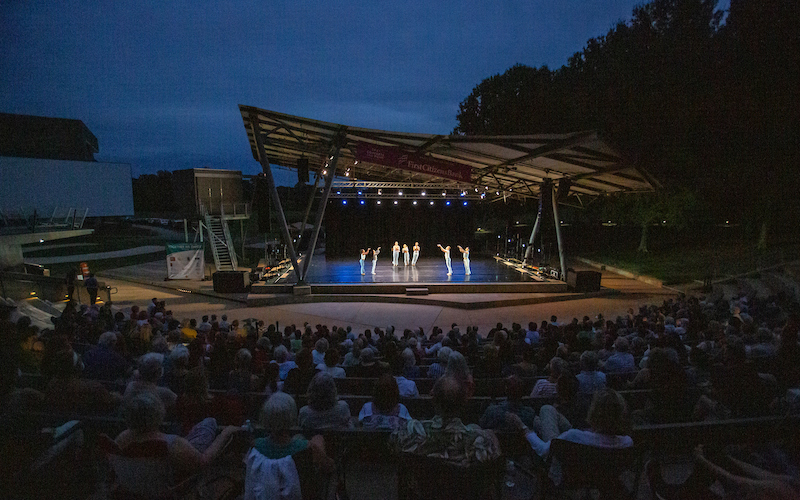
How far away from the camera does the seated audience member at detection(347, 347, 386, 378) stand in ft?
15.7

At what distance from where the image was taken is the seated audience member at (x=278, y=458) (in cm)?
216

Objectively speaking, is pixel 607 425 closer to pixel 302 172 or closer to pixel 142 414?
pixel 142 414

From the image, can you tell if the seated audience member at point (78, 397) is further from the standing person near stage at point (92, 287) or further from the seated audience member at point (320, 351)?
the standing person near stage at point (92, 287)

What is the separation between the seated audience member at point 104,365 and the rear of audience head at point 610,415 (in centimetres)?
452

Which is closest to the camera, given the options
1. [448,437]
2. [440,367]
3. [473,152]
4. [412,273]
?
[448,437]

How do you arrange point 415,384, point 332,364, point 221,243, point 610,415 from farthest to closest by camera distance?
point 221,243, point 332,364, point 415,384, point 610,415

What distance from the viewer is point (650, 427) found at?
252cm

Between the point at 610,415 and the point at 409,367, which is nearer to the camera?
the point at 610,415

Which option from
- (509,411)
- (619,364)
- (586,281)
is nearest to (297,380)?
(509,411)

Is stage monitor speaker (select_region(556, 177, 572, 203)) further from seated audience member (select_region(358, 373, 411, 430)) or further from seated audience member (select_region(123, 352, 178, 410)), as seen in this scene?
seated audience member (select_region(123, 352, 178, 410))

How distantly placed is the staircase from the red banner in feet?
32.0

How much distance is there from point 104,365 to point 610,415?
4694 millimetres

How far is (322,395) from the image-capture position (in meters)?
2.83

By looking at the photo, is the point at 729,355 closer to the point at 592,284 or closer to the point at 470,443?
the point at 470,443
